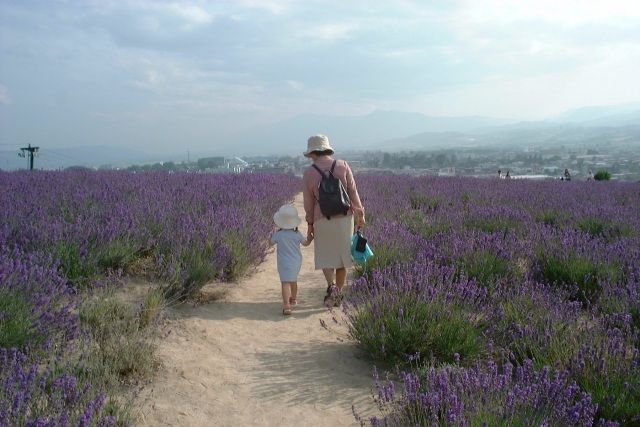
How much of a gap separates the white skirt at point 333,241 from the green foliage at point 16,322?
2.23 m

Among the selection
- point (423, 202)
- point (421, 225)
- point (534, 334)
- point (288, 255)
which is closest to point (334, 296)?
point (288, 255)

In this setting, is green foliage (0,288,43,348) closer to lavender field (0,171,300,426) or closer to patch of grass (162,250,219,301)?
lavender field (0,171,300,426)

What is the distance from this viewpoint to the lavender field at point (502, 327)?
6.72ft

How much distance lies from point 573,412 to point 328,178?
8.30ft

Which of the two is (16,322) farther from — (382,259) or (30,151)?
(30,151)

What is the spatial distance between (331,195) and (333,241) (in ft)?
1.39

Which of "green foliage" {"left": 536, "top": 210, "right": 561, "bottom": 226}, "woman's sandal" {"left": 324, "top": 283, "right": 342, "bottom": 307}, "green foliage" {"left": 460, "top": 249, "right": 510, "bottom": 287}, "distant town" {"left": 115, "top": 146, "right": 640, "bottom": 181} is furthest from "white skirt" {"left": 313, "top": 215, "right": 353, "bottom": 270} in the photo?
"distant town" {"left": 115, "top": 146, "right": 640, "bottom": 181}

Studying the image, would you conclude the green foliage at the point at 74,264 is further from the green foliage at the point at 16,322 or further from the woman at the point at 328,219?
the woman at the point at 328,219

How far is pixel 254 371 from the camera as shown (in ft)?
9.71

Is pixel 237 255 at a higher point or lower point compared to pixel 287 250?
lower

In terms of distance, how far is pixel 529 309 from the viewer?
330 cm

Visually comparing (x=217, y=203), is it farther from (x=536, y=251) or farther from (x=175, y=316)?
(x=536, y=251)

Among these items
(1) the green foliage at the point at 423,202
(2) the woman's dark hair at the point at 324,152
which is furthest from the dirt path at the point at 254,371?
(1) the green foliage at the point at 423,202

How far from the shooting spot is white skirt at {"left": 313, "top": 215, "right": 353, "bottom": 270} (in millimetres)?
4152
